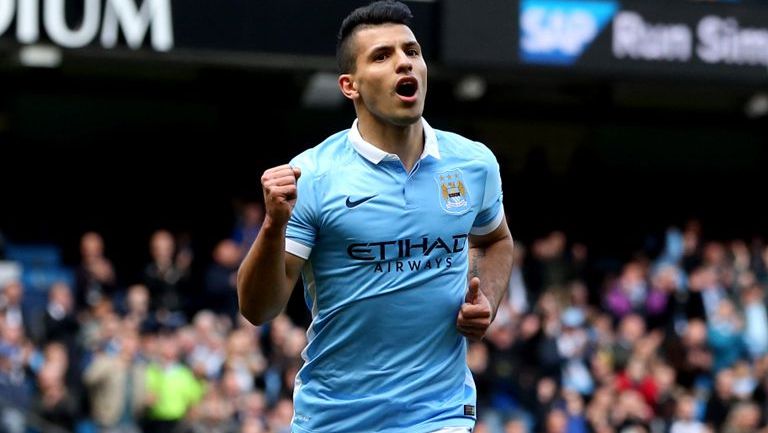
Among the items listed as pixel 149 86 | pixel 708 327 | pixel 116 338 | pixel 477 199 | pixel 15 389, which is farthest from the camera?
pixel 149 86

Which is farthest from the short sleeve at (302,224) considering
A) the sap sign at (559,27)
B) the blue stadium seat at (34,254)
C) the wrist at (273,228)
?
the sap sign at (559,27)

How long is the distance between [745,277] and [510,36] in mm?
3899

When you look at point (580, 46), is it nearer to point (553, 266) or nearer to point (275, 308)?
point (553, 266)

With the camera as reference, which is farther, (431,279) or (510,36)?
(510,36)

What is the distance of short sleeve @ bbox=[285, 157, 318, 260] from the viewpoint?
497 centimetres

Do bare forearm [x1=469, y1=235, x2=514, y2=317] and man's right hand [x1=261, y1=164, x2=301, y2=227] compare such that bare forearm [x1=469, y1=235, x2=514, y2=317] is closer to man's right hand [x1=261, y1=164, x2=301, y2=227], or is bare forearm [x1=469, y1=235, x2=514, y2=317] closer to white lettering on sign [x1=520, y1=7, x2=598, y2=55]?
man's right hand [x1=261, y1=164, x2=301, y2=227]

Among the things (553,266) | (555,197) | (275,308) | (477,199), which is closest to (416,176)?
(477,199)

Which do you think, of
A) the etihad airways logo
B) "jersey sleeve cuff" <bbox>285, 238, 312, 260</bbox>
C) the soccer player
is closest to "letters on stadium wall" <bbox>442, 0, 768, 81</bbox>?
the soccer player

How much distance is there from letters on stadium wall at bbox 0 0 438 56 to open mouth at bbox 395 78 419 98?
11742mm

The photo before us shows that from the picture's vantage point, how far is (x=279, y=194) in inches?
183

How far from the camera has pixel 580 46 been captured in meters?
18.5

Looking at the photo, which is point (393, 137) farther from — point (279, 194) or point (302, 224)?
point (279, 194)

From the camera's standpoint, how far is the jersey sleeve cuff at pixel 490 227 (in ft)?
18.0

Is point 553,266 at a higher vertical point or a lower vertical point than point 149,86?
lower
